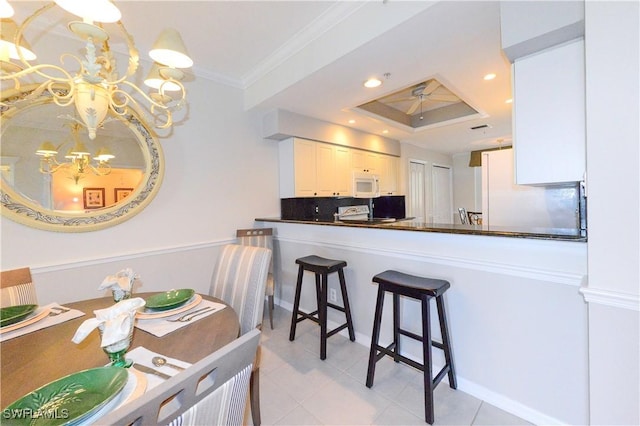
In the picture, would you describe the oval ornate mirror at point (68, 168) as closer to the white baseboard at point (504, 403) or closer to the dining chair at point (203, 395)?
the dining chair at point (203, 395)

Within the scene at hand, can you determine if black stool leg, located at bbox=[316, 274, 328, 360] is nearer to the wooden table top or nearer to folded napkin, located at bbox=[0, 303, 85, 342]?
the wooden table top

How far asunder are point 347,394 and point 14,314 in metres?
1.80

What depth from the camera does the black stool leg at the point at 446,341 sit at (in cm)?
167

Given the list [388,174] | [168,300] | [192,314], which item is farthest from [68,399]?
[388,174]

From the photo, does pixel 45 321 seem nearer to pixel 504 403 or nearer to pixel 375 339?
pixel 375 339

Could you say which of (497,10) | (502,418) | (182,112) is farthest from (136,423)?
(182,112)

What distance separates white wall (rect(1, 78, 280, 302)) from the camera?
2.03 metres

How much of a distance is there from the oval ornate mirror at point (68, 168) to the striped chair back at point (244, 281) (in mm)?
1149

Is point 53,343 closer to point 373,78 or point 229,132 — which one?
point 229,132

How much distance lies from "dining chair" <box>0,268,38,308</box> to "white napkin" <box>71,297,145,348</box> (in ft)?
3.47

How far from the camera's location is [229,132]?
2.97 meters

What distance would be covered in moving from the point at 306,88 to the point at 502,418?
9.16 feet

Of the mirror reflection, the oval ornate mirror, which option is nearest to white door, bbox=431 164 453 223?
the oval ornate mirror

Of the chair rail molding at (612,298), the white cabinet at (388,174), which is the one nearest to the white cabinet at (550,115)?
the chair rail molding at (612,298)
